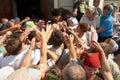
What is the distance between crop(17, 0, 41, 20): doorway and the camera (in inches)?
379

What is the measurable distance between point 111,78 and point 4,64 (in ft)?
4.17

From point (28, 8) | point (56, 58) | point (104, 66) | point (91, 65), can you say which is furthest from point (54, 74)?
point (28, 8)

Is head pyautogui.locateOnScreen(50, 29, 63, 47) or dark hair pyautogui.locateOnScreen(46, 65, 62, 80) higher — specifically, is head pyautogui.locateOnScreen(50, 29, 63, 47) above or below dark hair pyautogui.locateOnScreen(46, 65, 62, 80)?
above

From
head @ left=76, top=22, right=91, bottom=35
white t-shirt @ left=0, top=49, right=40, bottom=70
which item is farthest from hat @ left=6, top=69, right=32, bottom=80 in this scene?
head @ left=76, top=22, right=91, bottom=35

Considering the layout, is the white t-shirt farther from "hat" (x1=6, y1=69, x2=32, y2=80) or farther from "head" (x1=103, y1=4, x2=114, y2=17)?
"head" (x1=103, y1=4, x2=114, y2=17)

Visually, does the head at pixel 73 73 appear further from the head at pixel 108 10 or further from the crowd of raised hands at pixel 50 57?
the head at pixel 108 10

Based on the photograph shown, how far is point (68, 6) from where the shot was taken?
863 centimetres

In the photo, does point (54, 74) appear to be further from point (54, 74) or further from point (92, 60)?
point (92, 60)

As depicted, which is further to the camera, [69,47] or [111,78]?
[69,47]

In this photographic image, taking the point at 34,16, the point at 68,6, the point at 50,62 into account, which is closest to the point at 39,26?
the point at 50,62

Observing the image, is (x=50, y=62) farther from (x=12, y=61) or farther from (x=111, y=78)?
(x=111, y=78)

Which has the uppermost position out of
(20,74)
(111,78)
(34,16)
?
(20,74)

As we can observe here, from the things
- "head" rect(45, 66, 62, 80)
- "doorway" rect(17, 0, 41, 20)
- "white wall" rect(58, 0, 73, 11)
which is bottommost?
"doorway" rect(17, 0, 41, 20)

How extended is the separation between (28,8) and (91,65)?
7437 millimetres
